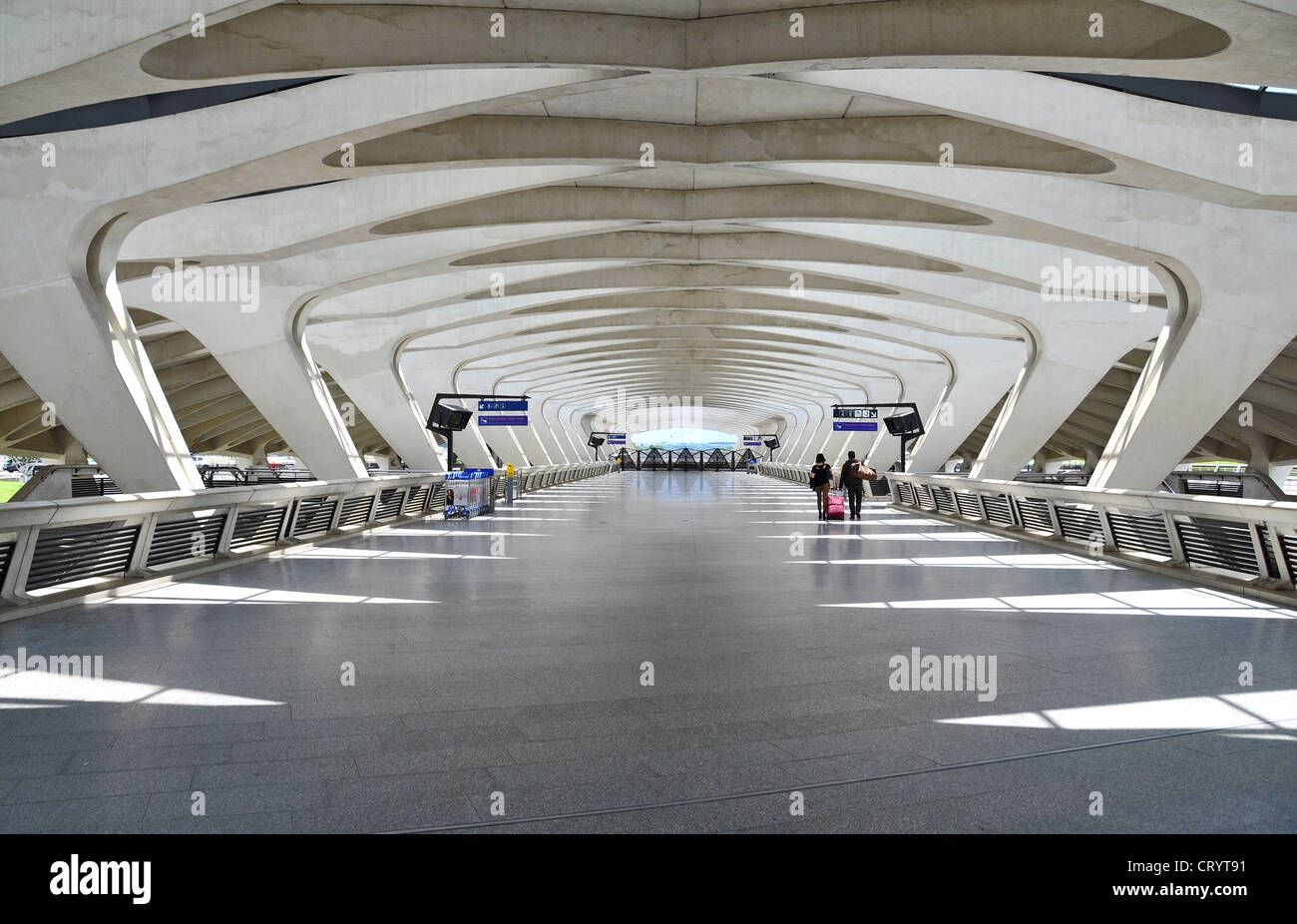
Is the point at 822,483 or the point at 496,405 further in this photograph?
the point at 496,405

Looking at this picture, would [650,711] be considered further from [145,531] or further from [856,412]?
[856,412]

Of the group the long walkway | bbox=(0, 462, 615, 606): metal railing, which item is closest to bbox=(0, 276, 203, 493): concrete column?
bbox=(0, 462, 615, 606): metal railing

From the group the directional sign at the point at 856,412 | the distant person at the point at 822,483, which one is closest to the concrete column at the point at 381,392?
the distant person at the point at 822,483

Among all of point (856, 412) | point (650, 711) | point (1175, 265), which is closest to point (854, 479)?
point (1175, 265)

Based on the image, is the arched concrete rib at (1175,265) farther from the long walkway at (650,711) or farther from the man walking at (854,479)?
the long walkway at (650,711)

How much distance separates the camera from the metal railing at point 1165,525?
28.0ft

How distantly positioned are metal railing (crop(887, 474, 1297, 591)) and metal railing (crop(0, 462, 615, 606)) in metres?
10.8

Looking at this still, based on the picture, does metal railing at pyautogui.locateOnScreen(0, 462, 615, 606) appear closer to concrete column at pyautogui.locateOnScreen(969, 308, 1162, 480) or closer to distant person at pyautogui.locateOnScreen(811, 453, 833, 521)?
distant person at pyautogui.locateOnScreen(811, 453, 833, 521)

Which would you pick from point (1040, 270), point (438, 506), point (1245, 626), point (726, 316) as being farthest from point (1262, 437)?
point (1245, 626)

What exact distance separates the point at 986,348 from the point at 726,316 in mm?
9128

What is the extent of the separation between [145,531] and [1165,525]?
1165cm

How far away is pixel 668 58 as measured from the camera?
330 inches

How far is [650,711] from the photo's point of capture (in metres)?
4.75
